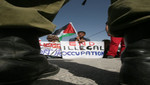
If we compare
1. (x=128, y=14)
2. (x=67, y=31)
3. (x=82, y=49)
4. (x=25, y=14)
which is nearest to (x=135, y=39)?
(x=128, y=14)

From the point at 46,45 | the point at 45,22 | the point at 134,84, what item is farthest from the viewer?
the point at 46,45

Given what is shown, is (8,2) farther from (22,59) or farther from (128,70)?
(128,70)

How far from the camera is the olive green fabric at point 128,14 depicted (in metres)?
0.49

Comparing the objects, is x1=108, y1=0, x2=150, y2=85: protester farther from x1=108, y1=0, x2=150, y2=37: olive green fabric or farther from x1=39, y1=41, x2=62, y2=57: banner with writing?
x1=39, y1=41, x2=62, y2=57: banner with writing

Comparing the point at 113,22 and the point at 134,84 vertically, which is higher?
the point at 113,22

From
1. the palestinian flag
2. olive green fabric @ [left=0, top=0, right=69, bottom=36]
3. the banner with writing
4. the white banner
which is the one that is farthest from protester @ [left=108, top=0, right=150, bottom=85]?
the palestinian flag

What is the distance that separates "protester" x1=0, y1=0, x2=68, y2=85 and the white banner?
167 inches

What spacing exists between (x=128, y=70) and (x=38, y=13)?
1.42 feet

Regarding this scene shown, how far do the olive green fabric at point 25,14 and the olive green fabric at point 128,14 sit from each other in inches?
11.4

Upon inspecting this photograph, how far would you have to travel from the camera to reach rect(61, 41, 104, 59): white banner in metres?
4.82

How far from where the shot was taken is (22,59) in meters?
0.49

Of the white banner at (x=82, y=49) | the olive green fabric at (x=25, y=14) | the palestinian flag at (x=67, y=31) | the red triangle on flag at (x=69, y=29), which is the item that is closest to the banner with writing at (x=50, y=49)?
the white banner at (x=82, y=49)

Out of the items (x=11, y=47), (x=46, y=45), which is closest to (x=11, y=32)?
(x=11, y=47)

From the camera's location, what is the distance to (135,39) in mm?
506
